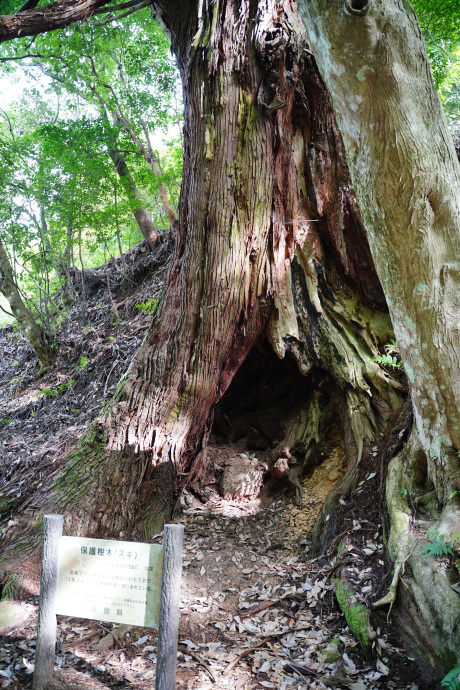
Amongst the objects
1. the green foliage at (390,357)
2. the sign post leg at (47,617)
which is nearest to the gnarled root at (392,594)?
the green foliage at (390,357)

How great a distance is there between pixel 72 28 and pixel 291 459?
27.6 feet

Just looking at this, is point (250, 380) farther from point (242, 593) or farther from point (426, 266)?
point (426, 266)

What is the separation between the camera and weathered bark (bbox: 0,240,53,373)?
A: 8.37 metres

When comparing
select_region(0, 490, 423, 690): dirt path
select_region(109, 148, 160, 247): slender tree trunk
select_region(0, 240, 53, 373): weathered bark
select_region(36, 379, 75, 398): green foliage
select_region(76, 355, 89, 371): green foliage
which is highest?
select_region(109, 148, 160, 247): slender tree trunk

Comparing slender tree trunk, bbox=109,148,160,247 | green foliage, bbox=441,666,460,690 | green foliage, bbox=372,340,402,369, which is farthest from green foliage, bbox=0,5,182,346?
green foliage, bbox=441,666,460,690

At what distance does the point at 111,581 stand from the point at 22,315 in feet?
23.5

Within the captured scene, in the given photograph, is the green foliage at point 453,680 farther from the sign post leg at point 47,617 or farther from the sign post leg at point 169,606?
the sign post leg at point 47,617

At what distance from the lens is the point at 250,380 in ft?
20.7

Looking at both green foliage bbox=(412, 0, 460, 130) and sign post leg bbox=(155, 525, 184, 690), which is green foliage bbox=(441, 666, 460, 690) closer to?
sign post leg bbox=(155, 525, 184, 690)

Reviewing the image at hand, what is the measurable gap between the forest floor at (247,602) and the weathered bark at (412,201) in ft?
1.53

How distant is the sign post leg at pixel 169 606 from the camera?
253cm

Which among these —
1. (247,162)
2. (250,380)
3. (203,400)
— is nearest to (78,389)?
(250,380)

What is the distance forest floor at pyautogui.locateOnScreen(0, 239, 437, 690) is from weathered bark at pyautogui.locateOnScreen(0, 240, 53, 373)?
2629mm

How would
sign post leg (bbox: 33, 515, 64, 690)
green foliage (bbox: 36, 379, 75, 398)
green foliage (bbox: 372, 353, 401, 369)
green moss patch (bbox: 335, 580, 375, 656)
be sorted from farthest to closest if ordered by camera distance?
green foliage (bbox: 36, 379, 75, 398) → green foliage (bbox: 372, 353, 401, 369) → green moss patch (bbox: 335, 580, 375, 656) → sign post leg (bbox: 33, 515, 64, 690)
